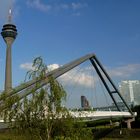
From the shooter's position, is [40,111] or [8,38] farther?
[8,38]

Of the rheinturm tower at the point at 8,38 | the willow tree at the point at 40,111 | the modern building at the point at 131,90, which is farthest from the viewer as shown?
the modern building at the point at 131,90

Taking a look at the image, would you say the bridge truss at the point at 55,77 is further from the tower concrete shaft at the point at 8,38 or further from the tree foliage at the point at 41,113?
the tower concrete shaft at the point at 8,38

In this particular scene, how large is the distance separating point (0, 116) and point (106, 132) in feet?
156

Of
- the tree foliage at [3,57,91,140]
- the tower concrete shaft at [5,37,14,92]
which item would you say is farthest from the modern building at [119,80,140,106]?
the tree foliage at [3,57,91,140]

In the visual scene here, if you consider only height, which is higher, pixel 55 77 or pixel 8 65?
pixel 8 65

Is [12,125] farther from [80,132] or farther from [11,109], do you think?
[80,132]

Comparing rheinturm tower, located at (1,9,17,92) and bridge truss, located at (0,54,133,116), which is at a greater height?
rheinturm tower, located at (1,9,17,92)

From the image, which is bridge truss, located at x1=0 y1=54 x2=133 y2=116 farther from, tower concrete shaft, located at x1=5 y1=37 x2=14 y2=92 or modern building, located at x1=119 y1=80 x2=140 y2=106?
modern building, located at x1=119 y1=80 x2=140 y2=106

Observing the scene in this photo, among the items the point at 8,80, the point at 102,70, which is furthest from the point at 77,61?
the point at 8,80

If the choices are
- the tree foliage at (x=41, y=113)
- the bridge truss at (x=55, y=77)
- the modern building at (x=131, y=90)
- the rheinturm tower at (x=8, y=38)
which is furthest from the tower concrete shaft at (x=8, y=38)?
the tree foliage at (x=41, y=113)

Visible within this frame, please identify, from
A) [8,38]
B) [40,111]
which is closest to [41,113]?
[40,111]

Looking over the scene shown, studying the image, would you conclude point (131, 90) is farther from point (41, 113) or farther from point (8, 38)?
point (41, 113)

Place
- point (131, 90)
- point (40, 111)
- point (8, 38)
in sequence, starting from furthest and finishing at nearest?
point (131, 90), point (8, 38), point (40, 111)

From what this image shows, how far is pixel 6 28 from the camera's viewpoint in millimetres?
90875
